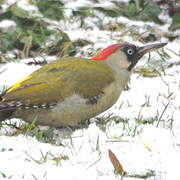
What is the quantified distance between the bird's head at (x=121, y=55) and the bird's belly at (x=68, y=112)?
49 centimetres

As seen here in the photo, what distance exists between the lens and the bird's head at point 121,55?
17.5ft

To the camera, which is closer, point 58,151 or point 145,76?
point 58,151

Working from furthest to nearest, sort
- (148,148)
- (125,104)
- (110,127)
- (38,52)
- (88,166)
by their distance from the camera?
(38,52) < (125,104) < (110,127) < (148,148) < (88,166)

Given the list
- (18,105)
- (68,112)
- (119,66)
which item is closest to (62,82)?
(68,112)

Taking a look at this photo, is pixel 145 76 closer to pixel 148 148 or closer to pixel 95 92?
pixel 95 92

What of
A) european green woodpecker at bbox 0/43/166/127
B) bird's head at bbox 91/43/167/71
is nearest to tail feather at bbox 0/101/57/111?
european green woodpecker at bbox 0/43/166/127

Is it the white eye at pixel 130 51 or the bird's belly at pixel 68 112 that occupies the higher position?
the white eye at pixel 130 51

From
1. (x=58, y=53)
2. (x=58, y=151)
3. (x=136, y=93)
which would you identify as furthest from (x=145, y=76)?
(x=58, y=151)

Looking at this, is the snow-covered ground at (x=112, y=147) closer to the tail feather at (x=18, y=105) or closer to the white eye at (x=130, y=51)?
the tail feather at (x=18, y=105)

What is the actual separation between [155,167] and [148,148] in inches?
14.8

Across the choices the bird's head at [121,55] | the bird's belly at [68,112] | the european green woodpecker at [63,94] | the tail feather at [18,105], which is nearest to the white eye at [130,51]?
the bird's head at [121,55]

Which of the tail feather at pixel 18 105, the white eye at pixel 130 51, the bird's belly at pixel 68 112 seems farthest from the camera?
the white eye at pixel 130 51

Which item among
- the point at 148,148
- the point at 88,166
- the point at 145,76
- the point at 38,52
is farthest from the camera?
the point at 38,52

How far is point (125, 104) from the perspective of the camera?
5770mm
